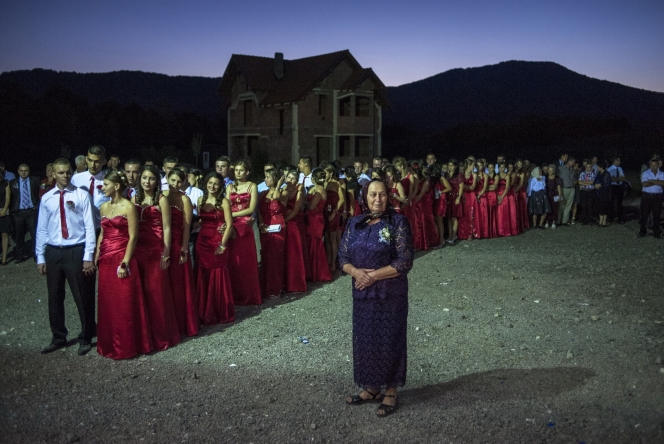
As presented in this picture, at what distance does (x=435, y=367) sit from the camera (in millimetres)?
5891

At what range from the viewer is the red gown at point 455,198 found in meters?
13.6

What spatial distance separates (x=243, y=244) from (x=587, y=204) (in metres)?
12.1

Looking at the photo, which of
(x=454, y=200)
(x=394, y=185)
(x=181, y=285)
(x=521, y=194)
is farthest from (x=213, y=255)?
(x=521, y=194)

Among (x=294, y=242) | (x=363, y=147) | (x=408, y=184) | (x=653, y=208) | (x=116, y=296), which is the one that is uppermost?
(x=363, y=147)

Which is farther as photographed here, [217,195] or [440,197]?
[440,197]

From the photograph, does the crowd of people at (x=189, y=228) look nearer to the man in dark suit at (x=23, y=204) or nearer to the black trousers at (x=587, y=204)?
the man in dark suit at (x=23, y=204)

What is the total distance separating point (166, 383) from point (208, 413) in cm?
84

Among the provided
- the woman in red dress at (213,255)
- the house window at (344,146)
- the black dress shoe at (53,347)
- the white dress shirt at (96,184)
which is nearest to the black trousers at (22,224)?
the white dress shirt at (96,184)

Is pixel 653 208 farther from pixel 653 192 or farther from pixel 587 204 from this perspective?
pixel 587 204

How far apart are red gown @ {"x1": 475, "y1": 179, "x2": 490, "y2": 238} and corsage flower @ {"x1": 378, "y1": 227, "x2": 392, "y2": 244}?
32.6 ft

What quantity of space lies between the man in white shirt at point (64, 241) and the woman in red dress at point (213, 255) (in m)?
1.49

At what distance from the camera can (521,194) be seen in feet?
51.6

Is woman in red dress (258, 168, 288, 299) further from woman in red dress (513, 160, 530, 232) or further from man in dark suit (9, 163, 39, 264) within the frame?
woman in red dress (513, 160, 530, 232)

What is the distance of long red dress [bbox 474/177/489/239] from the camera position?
14242 mm
